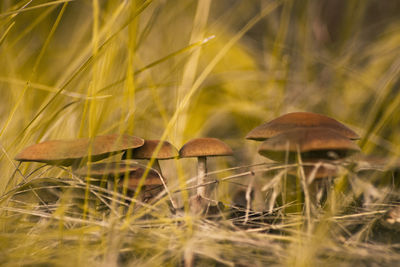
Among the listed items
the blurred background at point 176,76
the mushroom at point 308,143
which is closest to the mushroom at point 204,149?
the blurred background at point 176,76

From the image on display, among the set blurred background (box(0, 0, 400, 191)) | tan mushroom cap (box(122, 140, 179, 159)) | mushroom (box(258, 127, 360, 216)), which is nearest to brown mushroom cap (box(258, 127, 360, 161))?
mushroom (box(258, 127, 360, 216))

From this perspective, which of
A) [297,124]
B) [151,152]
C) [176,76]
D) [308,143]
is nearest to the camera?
[308,143]

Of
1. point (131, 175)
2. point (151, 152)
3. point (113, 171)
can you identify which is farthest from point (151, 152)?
point (113, 171)

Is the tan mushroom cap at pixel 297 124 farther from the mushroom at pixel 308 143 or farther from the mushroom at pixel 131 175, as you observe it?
the mushroom at pixel 131 175

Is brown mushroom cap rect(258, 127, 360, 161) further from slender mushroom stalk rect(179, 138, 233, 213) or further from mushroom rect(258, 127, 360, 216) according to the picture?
slender mushroom stalk rect(179, 138, 233, 213)

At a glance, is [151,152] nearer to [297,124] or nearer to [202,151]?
[202,151]

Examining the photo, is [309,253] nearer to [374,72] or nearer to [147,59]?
[374,72]
